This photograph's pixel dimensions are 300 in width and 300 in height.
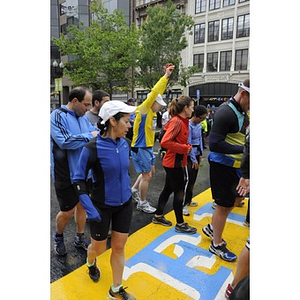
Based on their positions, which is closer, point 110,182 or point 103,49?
point 110,182

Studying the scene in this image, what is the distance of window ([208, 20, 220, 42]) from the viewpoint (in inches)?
1134

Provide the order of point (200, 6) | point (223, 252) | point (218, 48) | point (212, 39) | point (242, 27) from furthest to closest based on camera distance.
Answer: point (200, 6), point (212, 39), point (218, 48), point (242, 27), point (223, 252)

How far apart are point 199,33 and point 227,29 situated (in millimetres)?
3494

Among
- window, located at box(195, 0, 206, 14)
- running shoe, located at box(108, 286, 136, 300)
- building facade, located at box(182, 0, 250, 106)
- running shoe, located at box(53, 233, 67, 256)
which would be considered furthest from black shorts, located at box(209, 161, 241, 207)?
window, located at box(195, 0, 206, 14)

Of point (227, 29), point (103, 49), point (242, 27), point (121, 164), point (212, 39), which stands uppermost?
point (227, 29)

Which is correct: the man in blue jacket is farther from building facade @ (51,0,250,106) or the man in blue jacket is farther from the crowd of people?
building facade @ (51,0,250,106)

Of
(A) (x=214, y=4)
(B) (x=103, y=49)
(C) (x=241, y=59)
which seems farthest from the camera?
(A) (x=214, y=4)

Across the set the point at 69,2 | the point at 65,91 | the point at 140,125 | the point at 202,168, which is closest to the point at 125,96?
the point at 65,91

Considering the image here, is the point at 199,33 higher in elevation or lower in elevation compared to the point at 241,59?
higher

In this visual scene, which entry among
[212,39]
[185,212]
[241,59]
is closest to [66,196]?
[185,212]

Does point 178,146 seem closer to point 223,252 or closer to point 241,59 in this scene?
point 223,252

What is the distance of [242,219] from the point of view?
4164 millimetres

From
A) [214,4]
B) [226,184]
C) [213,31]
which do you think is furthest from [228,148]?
[214,4]

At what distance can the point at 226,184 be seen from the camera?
2.84 m
